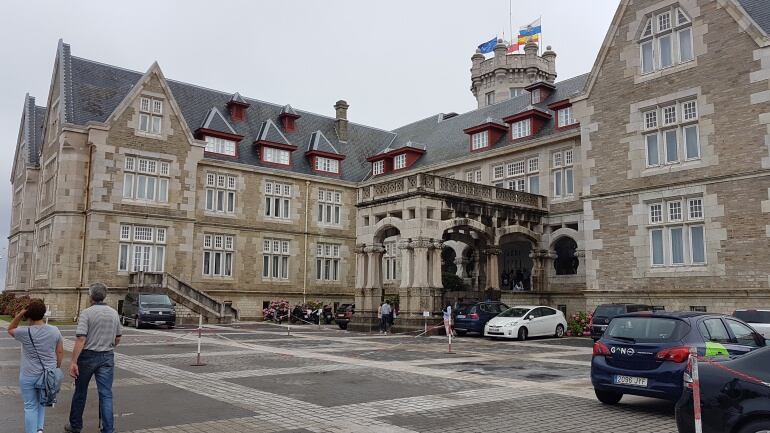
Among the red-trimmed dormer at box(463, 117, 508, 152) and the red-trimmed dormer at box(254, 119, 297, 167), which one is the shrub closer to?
the red-trimmed dormer at box(254, 119, 297, 167)

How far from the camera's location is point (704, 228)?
2458 cm

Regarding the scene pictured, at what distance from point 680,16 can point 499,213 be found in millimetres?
11808

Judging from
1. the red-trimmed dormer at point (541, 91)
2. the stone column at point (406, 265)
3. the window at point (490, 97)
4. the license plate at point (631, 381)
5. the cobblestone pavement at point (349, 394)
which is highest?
the window at point (490, 97)

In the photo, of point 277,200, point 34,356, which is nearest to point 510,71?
point 277,200

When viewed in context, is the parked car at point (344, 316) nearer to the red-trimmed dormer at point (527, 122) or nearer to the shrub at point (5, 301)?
the red-trimmed dormer at point (527, 122)

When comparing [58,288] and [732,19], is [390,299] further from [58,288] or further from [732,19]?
[732,19]

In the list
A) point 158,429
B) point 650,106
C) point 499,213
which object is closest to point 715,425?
point 158,429

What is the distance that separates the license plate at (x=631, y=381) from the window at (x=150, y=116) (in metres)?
33.3

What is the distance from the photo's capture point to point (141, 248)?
3625cm

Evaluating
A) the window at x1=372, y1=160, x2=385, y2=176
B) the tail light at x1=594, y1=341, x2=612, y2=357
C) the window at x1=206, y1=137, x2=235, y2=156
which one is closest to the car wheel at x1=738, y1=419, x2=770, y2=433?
the tail light at x1=594, y1=341, x2=612, y2=357

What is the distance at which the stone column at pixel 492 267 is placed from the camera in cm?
3130

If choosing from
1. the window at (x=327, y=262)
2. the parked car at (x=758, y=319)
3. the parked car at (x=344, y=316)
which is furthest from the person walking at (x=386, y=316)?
the window at (x=327, y=262)

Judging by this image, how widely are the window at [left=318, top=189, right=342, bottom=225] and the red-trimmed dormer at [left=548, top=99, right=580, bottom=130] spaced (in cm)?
1727

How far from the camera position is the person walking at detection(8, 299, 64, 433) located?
6680 mm
